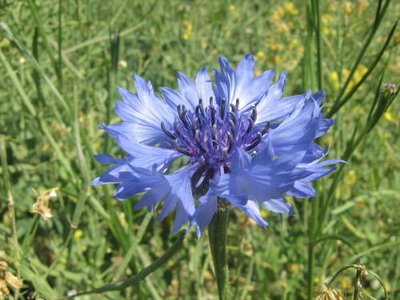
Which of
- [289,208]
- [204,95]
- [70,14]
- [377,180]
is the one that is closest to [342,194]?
[377,180]

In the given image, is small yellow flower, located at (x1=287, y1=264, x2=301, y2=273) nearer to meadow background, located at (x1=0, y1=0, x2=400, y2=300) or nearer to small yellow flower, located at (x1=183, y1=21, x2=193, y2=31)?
meadow background, located at (x1=0, y1=0, x2=400, y2=300)

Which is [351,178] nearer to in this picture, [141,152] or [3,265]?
[141,152]

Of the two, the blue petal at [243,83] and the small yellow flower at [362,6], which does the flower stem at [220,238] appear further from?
the small yellow flower at [362,6]

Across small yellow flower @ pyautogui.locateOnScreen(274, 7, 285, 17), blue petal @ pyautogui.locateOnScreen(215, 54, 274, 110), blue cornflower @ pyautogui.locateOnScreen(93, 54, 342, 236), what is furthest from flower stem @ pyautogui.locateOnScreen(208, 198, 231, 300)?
small yellow flower @ pyautogui.locateOnScreen(274, 7, 285, 17)

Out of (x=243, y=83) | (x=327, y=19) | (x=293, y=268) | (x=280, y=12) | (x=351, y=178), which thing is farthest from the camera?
(x=280, y=12)

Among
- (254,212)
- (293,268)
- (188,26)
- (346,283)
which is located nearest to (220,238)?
(254,212)

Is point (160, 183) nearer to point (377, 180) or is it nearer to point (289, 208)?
point (289, 208)

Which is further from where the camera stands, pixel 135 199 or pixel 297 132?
pixel 135 199
